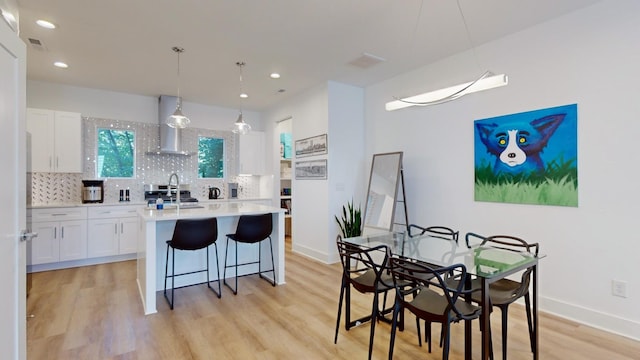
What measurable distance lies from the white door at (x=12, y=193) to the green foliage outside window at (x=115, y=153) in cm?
410

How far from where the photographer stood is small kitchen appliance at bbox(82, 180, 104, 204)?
4.96 m

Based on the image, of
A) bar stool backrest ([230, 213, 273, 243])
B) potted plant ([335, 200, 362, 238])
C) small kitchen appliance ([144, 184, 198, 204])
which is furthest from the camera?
small kitchen appliance ([144, 184, 198, 204])

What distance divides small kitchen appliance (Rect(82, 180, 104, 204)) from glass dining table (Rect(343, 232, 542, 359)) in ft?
14.6

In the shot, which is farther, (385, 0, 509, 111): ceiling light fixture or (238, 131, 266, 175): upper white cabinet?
(238, 131, 266, 175): upper white cabinet

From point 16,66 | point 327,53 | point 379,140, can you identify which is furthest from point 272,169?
point 16,66

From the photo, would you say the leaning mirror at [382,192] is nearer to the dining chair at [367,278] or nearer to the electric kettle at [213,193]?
the dining chair at [367,278]

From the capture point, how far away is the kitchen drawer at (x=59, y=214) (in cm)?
437

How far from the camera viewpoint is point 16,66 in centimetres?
170

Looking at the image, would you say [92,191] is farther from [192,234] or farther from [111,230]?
[192,234]

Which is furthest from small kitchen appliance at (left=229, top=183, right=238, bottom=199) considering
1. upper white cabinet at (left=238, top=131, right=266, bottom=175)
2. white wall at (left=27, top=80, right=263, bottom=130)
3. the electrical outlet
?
the electrical outlet

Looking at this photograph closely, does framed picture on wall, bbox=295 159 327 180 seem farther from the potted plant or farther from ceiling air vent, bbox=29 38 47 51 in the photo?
ceiling air vent, bbox=29 38 47 51

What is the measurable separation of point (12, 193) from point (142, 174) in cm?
436

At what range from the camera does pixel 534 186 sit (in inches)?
124

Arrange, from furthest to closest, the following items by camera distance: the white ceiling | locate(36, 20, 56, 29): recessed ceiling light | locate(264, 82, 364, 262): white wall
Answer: locate(264, 82, 364, 262): white wall
locate(36, 20, 56, 29): recessed ceiling light
the white ceiling
